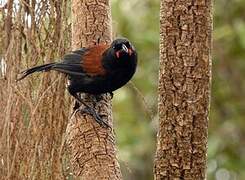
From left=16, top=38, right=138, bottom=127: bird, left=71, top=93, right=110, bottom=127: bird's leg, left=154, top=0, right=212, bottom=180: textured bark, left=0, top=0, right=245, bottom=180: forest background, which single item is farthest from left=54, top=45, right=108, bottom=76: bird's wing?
left=0, top=0, right=245, bottom=180: forest background

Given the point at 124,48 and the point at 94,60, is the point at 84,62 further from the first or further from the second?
the point at 124,48

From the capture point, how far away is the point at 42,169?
2.37m

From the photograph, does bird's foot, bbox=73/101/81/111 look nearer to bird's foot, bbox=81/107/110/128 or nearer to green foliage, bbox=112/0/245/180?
bird's foot, bbox=81/107/110/128

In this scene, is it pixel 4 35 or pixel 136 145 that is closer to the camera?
pixel 4 35

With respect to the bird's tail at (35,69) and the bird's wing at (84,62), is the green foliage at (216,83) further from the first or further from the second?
the bird's tail at (35,69)

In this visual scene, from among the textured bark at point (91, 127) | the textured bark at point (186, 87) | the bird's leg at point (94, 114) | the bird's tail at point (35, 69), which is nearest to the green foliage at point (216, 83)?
the textured bark at point (91, 127)

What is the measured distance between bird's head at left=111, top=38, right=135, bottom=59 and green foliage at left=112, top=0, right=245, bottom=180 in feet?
9.98

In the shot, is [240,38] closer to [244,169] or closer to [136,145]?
[244,169]

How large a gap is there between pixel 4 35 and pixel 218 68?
4.02 metres

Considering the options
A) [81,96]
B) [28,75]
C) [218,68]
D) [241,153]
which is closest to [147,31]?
[218,68]

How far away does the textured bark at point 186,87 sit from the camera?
7.29ft

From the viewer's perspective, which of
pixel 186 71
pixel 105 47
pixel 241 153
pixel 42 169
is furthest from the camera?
pixel 241 153

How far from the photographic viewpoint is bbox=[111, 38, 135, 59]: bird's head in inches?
108

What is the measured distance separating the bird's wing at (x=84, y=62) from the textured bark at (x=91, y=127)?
0.04 metres
